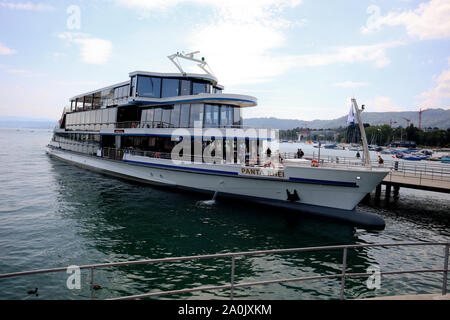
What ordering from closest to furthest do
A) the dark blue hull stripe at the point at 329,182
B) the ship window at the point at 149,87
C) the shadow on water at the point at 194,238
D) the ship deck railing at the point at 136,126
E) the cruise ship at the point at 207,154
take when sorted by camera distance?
the shadow on water at the point at 194,238 → the dark blue hull stripe at the point at 329,182 → the cruise ship at the point at 207,154 → the ship deck railing at the point at 136,126 → the ship window at the point at 149,87

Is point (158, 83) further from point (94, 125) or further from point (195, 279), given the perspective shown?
point (195, 279)

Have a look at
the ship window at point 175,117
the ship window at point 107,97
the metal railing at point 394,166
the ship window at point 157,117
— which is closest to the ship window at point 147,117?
the ship window at point 157,117

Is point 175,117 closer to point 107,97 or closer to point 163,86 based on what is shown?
point 163,86

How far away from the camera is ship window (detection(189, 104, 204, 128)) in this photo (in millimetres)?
18422

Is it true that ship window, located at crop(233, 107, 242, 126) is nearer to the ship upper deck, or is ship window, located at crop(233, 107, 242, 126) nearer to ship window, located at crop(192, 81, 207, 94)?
the ship upper deck

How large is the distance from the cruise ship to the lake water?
99 centimetres

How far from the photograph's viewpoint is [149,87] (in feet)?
72.2

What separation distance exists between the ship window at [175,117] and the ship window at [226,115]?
320 cm

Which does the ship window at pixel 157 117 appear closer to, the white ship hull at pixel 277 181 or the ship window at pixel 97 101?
the white ship hull at pixel 277 181

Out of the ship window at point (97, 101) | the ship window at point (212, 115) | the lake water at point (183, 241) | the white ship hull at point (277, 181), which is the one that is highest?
the ship window at point (97, 101)

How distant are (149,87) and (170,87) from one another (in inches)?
62.6

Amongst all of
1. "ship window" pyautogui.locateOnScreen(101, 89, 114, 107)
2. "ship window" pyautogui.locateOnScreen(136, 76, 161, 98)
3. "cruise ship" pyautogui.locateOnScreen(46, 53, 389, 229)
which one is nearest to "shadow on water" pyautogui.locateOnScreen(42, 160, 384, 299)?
"cruise ship" pyautogui.locateOnScreen(46, 53, 389, 229)

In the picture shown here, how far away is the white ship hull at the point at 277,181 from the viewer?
45.1 feet
